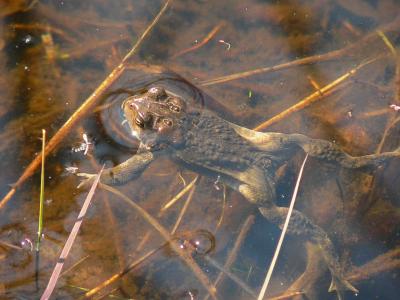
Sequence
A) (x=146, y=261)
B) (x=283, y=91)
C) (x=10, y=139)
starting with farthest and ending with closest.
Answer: (x=283, y=91)
(x=10, y=139)
(x=146, y=261)

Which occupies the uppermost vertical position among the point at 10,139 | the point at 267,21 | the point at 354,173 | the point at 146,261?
the point at 267,21

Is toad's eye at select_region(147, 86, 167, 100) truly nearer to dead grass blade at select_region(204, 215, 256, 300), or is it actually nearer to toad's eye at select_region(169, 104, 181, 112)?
toad's eye at select_region(169, 104, 181, 112)

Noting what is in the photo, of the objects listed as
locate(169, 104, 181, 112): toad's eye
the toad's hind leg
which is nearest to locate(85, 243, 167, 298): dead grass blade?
the toad's hind leg

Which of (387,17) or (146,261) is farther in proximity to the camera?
(387,17)

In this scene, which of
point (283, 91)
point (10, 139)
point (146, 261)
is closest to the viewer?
point (146, 261)

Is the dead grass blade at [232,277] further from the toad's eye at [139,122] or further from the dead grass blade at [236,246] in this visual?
the toad's eye at [139,122]

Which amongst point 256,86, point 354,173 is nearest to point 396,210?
point 354,173

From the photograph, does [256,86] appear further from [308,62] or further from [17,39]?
[17,39]
